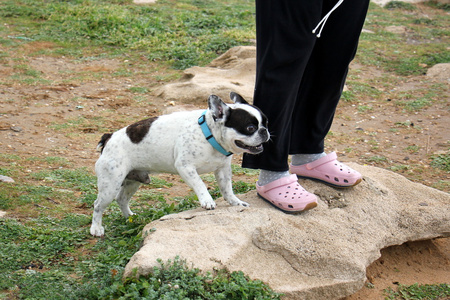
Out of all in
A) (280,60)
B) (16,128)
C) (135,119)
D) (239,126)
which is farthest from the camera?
(135,119)

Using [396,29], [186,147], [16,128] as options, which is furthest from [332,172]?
[396,29]

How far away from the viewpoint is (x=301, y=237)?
3543 mm

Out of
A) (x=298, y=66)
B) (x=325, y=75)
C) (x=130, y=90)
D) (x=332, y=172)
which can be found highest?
(x=298, y=66)

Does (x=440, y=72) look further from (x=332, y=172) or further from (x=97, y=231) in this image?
(x=97, y=231)

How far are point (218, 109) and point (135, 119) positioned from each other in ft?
12.3

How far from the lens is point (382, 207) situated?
4.09 m

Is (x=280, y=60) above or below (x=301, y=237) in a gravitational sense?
above

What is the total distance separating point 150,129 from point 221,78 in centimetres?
437

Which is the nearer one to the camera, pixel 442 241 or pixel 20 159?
pixel 442 241

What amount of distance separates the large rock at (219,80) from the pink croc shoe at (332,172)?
3.54 metres

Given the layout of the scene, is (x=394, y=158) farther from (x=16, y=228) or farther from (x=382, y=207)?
(x=16, y=228)

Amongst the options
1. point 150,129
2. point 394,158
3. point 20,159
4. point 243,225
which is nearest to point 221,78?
point 394,158

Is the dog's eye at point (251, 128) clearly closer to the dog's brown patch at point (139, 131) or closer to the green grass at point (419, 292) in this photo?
the dog's brown patch at point (139, 131)

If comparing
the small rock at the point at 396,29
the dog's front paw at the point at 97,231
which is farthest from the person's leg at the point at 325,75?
the small rock at the point at 396,29
